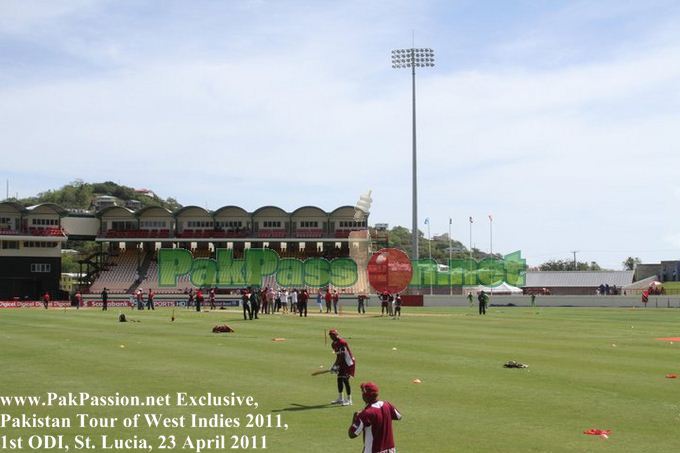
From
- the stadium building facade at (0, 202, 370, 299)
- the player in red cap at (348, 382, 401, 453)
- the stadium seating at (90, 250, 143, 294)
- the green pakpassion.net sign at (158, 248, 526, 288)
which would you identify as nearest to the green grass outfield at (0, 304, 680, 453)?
the player in red cap at (348, 382, 401, 453)

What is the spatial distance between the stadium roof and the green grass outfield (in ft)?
307

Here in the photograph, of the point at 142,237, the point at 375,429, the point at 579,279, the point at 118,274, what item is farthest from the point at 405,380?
the point at 579,279

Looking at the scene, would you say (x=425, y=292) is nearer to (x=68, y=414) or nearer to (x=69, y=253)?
(x=68, y=414)

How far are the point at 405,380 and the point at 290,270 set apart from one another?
72115 mm

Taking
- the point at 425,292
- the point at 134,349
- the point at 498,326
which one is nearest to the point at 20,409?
the point at 134,349

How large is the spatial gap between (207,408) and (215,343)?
15.5m

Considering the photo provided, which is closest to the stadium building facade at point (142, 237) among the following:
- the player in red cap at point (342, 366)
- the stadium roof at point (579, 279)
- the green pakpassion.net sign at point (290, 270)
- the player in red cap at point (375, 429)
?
the green pakpassion.net sign at point (290, 270)

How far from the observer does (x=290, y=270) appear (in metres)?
95.2

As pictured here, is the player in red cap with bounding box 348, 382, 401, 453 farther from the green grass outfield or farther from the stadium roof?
the stadium roof

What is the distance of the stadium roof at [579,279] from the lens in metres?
133

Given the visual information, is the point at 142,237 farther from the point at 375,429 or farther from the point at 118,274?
the point at 375,429

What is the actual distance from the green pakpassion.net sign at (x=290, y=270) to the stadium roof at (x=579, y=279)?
139ft

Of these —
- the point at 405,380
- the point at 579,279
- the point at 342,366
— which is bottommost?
the point at 405,380

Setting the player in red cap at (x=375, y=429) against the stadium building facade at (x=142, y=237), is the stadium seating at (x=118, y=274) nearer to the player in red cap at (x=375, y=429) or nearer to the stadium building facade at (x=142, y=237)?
the stadium building facade at (x=142, y=237)
